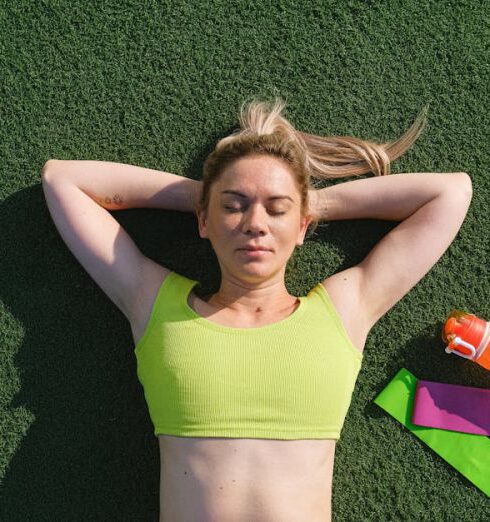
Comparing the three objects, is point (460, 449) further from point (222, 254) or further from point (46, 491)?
point (46, 491)

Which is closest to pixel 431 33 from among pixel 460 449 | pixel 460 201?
pixel 460 201

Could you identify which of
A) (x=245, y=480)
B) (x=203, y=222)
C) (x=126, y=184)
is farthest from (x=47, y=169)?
(x=245, y=480)

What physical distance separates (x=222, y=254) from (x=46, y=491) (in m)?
1.44

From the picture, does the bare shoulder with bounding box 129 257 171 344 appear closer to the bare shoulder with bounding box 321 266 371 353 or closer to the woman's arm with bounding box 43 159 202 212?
the woman's arm with bounding box 43 159 202 212

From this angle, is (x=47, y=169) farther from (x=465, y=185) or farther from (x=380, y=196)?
(x=465, y=185)

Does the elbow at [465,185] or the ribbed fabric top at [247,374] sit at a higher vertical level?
the elbow at [465,185]

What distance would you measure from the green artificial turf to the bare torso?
0.39m

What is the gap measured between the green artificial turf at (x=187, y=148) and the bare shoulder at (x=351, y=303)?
246mm

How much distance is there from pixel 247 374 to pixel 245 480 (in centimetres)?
42

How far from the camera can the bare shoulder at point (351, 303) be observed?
240 centimetres

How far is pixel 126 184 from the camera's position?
2.53 meters

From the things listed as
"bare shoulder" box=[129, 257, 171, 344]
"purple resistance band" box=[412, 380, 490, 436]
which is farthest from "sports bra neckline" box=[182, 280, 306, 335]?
"purple resistance band" box=[412, 380, 490, 436]

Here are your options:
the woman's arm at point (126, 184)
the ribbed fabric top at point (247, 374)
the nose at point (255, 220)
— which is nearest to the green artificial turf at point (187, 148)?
the woman's arm at point (126, 184)

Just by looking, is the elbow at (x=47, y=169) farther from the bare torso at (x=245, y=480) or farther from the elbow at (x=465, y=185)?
the elbow at (x=465, y=185)
